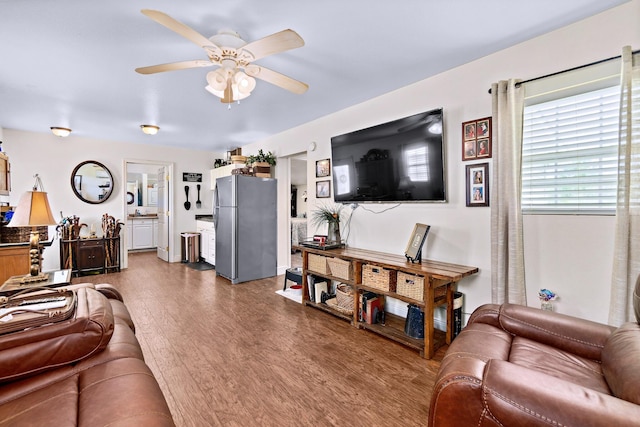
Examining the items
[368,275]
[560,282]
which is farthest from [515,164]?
[368,275]

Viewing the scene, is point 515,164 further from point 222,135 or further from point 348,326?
point 222,135

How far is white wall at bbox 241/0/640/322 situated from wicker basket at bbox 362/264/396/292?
0.47m

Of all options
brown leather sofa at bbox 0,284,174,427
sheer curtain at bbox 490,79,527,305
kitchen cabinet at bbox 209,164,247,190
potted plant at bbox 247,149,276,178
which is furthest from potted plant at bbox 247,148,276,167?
brown leather sofa at bbox 0,284,174,427

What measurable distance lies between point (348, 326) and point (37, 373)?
237cm

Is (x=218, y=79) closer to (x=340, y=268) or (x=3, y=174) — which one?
(x=340, y=268)

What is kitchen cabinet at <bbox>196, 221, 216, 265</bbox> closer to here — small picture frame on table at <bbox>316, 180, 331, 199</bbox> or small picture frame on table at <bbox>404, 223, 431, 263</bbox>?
small picture frame on table at <bbox>316, 180, 331, 199</bbox>

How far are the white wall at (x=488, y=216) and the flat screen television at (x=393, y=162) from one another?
13 cm

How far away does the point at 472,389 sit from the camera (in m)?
1.05

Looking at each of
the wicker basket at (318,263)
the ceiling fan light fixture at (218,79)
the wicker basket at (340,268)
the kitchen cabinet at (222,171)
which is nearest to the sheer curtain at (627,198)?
the wicker basket at (340,268)

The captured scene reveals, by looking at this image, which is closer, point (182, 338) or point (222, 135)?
point (182, 338)

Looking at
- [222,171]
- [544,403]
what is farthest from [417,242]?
[222,171]

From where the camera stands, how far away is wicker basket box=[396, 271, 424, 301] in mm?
2400

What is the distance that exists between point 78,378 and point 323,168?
3.25 m

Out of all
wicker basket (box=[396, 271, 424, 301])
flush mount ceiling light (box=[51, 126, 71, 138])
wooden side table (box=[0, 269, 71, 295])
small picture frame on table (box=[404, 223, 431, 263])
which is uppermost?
flush mount ceiling light (box=[51, 126, 71, 138])
